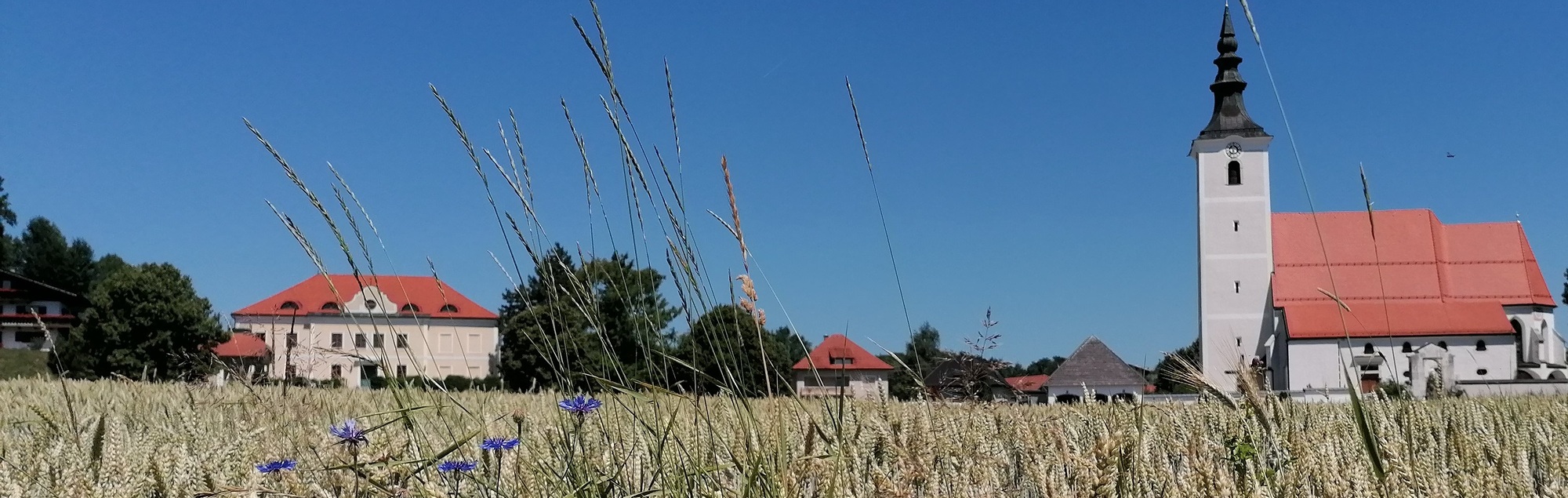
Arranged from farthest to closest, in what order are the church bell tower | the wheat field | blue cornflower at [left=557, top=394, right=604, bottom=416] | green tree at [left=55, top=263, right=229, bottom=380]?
the church bell tower
green tree at [left=55, top=263, right=229, bottom=380]
blue cornflower at [left=557, top=394, right=604, bottom=416]
the wheat field

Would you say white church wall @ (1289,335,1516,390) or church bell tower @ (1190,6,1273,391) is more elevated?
church bell tower @ (1190,6,1273,391)

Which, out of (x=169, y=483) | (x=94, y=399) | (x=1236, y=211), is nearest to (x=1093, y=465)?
(x=169, y=483)

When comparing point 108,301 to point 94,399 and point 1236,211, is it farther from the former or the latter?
point 1236,211

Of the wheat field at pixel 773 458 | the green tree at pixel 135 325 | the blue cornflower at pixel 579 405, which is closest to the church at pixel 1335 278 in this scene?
the green tree at pixel 135 325

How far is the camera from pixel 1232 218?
163ft

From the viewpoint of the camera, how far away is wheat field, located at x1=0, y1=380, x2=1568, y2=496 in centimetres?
154

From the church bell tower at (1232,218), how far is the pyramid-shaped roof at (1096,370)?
561 cm

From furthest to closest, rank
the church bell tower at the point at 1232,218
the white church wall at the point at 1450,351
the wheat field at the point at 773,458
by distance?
the church bell tower at the point at 1232,218
the white church wall at the point at 1450,351
the wheat field at the point at 773,458

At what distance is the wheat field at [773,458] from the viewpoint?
5.06ft

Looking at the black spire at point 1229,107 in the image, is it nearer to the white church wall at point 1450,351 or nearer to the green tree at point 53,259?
the white church wall at point 1450,351

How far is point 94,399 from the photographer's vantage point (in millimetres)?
4676

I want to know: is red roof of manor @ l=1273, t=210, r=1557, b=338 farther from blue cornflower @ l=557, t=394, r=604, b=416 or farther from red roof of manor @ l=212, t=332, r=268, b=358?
blue cornflower @ l=557, t=394, r=604, b=416

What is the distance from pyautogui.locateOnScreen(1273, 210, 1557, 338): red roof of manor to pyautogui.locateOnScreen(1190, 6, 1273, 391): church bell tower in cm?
117

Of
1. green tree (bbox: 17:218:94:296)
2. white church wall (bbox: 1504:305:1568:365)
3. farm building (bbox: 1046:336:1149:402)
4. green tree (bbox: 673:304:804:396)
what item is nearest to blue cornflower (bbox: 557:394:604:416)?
green tree (bbox: 673:304:804:396)
